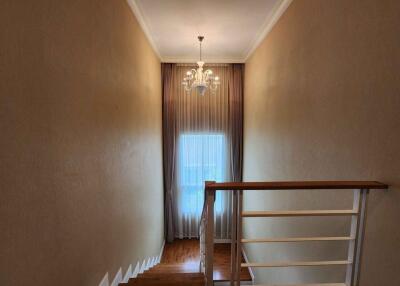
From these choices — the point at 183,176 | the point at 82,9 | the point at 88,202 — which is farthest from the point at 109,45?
the point at 183,176

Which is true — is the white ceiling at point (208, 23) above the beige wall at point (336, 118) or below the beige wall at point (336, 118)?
above

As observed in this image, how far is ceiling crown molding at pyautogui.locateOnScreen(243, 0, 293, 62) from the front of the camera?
2448 millimetres

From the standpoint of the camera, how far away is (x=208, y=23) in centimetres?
299

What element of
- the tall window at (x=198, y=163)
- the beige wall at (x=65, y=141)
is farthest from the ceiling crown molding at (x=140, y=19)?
the tall window at (x=198, y=163)

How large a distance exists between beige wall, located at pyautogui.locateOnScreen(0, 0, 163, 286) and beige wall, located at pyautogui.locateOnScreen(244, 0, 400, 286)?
1.69 metres

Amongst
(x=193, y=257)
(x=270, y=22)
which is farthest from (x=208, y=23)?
(x=193, y=257)

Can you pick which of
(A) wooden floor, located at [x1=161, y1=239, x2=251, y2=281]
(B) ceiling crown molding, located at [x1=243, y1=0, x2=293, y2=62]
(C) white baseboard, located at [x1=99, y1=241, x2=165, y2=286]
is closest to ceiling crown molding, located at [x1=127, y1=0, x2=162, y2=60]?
(B) ceiling crown molding, located at [x1=243, y1=0, x2=293, y2=62]

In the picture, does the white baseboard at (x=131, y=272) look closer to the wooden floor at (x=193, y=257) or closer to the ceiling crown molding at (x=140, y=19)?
the wooden floor at (x=193, y=257)

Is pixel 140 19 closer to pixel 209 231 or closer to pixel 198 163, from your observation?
pixel 209 231

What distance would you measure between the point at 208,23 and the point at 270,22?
814 mm

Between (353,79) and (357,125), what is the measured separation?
0.29 m

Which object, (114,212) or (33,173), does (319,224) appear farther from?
(33,173)

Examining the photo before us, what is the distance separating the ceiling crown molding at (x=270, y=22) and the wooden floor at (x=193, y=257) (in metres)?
3.91

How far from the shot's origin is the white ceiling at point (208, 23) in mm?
2537
